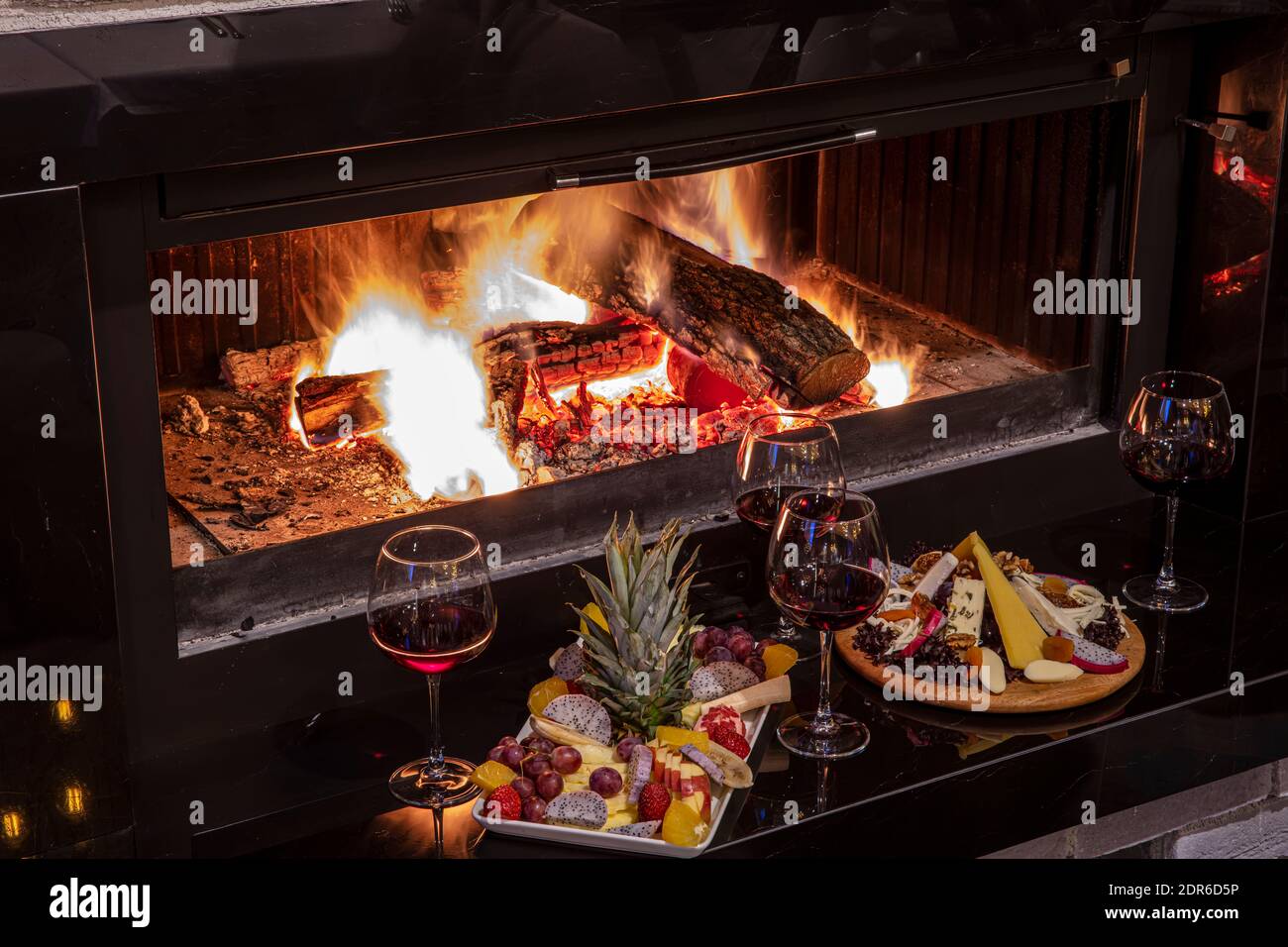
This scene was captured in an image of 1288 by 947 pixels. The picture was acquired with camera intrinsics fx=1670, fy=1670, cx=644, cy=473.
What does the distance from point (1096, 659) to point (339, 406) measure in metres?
1.35

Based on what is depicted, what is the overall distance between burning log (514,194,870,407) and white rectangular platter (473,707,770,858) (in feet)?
3.31

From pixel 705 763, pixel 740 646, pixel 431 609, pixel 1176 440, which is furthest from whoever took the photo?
pixel 1176 440

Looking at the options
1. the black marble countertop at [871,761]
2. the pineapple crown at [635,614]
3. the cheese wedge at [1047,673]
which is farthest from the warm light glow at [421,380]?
the cheese wedge at [1047,673]

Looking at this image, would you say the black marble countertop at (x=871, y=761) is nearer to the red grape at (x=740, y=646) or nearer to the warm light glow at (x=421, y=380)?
the red grape at (x=740, y=646)

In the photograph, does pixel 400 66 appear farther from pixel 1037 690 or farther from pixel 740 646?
pixel 1037 690

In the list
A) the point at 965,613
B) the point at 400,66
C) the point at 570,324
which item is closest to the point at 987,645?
the point at 965,613

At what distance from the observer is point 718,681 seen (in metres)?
2.54

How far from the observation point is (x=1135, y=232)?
324 centimetres

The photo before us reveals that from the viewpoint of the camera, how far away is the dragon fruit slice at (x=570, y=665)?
2588mm

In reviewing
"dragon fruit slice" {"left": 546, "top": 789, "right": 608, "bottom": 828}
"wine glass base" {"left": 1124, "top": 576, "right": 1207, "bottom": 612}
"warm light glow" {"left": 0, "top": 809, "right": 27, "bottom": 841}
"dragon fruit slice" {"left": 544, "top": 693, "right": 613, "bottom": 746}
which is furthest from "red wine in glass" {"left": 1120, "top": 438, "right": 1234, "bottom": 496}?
"warm light glow" {"left": 0, "top": 809, "right": 27, "bottom": 841}

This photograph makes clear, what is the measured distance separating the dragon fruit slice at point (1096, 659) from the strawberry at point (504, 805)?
0.93 m

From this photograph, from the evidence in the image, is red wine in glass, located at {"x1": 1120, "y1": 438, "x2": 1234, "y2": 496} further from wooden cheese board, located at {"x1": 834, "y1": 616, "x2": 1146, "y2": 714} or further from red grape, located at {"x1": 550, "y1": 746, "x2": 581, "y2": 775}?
red grape, located at {"x1": 550, "y1": 746, "x2": 581, "y2": 775}

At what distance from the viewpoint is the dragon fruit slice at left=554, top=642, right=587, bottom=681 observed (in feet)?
8.49

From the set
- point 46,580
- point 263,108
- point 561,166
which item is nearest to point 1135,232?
point 561,166
